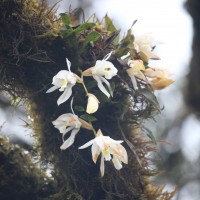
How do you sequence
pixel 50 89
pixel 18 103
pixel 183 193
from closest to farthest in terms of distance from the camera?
pixel 50 89
pixel 18 103
pixel 183 193

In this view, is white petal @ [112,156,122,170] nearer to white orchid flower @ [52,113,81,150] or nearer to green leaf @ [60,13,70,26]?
white orchid flower @ [52,113,81,150]

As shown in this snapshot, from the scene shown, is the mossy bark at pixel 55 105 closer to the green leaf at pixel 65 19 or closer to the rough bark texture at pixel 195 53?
the green leaf at pixel 65 19

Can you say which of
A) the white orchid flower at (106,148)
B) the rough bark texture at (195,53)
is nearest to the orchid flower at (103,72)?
the white orchid flower at (106,148)

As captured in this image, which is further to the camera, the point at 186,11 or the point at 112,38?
the point at 186,11

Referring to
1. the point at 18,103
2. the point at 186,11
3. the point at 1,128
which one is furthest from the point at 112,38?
the point at 186,11

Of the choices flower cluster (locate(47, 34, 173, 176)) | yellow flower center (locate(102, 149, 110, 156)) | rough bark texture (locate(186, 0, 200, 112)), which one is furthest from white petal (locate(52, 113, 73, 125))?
rough bark texture (locate(186, 0, 200, 112))

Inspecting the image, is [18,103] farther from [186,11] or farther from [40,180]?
[186,11]
